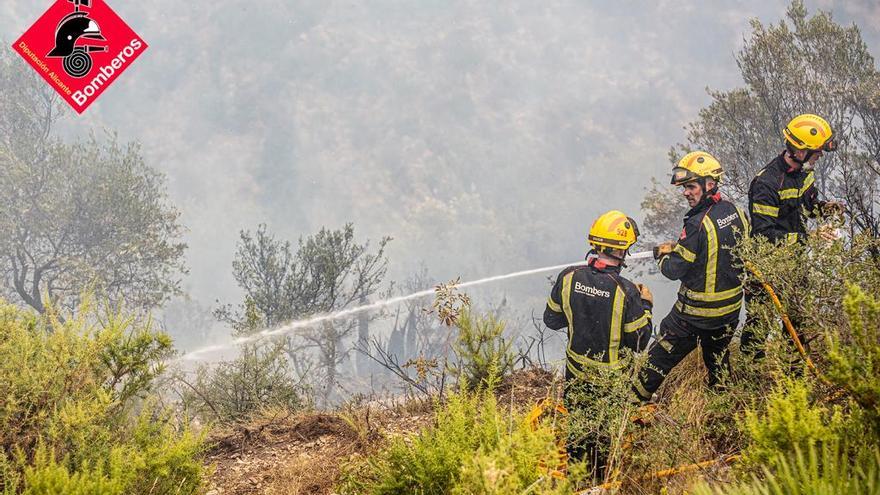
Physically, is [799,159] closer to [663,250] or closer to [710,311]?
[663,250]

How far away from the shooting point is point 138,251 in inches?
912

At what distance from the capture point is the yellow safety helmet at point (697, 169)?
434 cm

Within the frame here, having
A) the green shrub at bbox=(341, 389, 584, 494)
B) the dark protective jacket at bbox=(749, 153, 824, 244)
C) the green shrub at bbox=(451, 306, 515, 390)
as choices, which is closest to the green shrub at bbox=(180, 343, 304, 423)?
the green shrub at bbox=(451, 306, 515, 390)

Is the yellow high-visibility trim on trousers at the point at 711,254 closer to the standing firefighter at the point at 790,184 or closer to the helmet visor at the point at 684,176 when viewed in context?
the helmet visor at the point at 684,176

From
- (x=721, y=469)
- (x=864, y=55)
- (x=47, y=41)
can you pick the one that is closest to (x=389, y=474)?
(x=721, y=469)

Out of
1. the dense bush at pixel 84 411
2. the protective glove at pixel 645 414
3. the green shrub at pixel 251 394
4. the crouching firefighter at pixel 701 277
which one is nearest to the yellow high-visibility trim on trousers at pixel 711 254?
the crouching firefighter at pixel 701 277

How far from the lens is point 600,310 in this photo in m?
4.02

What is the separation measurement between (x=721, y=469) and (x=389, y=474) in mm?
1658

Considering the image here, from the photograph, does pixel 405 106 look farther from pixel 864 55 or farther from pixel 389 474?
pixel 389 474

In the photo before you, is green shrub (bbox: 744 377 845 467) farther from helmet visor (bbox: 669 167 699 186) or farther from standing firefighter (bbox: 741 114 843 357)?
standing firefighter (bbox: 741 114 843 357)

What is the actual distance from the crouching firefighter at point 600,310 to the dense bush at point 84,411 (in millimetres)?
2322

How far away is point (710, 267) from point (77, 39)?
16073 mm

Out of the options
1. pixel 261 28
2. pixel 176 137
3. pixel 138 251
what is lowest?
pixel 138 251

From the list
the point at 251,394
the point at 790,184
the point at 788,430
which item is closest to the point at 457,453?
the point at 788,430
